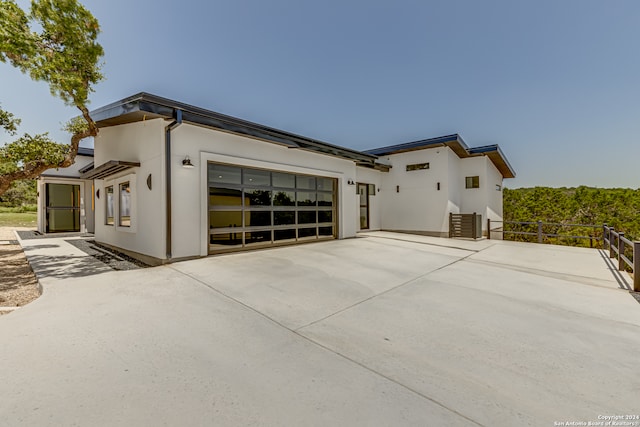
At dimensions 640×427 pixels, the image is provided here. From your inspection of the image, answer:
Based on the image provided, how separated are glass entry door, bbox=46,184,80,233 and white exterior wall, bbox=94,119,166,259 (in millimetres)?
7315

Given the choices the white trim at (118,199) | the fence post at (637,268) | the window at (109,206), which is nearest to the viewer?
the fence post at (637,268)

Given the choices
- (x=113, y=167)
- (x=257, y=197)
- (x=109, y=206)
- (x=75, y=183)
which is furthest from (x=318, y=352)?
(x=75, y=183)

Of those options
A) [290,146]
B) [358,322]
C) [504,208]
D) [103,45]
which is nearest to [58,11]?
[103,45]

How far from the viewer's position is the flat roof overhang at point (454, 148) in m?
10.5

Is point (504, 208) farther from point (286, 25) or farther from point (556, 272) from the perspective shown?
point (286, 25)

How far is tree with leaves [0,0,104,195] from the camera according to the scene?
516 centimetres

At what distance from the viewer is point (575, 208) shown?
1515 cm

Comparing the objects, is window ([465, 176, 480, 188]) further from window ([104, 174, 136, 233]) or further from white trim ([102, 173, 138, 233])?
white trim ([102, 173, 138, 233])

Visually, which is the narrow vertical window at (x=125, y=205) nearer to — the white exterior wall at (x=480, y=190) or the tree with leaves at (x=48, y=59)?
the tree with leaves at (x=48, y=59)

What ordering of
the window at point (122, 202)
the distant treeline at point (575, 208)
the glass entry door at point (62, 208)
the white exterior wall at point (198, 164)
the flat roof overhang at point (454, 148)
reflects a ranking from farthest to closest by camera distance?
the distant treeline at point (575, 208) < the glass entry door at point (62, 208) < the flat roof overhang at point (454, 148) < the window at point (122, 202) < the white exterior wall at point (198, 164)

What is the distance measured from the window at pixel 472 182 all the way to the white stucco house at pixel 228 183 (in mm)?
44

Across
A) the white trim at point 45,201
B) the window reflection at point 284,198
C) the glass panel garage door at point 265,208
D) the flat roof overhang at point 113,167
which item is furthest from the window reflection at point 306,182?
the white trim at point 45,201

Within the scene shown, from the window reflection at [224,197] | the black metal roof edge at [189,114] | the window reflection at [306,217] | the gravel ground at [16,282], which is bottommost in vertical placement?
the gravel ground at [16,282]

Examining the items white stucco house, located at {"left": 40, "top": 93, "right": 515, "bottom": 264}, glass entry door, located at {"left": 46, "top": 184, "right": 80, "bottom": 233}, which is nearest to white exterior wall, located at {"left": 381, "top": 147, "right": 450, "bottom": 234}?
white stucco house, located at {"left": 40, "top": 93, "right": 515, "bottom": 264}
